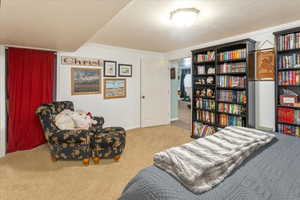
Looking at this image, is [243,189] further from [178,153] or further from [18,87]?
[18,87]

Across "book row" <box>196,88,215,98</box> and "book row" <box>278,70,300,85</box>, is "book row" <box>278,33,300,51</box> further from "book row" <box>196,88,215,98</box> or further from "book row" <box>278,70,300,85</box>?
"book row" <box>196,88,215,98</box>

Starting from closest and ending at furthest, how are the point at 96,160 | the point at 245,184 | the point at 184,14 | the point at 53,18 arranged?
the point at 245,184
the point at 53,18
the point at 184,14
the point at 96,160

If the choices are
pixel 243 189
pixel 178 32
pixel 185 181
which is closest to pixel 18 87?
pixel 178 32

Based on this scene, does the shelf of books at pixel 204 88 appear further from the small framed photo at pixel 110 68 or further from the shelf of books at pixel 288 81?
the small framed photo at pixel 110 68

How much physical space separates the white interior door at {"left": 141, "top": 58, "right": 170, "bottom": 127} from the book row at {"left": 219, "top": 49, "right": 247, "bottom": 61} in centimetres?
196

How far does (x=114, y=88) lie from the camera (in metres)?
4.22

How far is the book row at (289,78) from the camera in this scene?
2392mm

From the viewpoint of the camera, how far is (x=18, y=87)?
3049 millimetres

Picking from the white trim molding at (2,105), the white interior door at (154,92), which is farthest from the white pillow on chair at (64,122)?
the white interior door at (154,92)

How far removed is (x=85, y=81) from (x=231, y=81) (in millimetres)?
3207

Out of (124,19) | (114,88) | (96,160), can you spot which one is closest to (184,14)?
(124,19)

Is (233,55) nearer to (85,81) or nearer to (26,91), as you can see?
(85,81)

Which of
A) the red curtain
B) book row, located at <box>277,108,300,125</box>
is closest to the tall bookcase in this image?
Result: book row, located at <box>277,108,300,125</box>

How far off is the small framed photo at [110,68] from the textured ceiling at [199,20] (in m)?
0.60
